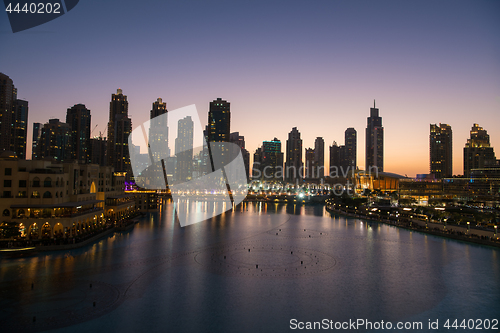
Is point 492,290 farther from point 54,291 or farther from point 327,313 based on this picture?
point 54,291

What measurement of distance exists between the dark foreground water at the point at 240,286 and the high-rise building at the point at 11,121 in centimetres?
11422

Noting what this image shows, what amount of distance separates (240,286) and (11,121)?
139m

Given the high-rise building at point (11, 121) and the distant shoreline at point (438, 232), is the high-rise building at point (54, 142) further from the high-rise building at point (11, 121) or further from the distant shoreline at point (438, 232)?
the distant shoreline at point (438, 232)

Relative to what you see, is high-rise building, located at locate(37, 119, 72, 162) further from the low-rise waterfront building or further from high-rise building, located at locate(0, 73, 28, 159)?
the low-rise waterfront building

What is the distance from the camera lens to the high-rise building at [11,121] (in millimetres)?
117956

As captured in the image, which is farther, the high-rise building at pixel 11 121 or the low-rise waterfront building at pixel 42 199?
the high-rise building at pixel 11 121

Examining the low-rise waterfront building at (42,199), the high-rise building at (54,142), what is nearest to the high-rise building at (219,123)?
the high-rise building at (54,142)

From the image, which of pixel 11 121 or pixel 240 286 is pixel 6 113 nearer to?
pixel 11 121

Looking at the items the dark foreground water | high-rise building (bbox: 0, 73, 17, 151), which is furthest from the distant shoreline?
high-rise building (bbox: 0, 73, 17, 151)

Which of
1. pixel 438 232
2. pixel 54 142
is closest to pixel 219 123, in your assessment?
pixel 54 142

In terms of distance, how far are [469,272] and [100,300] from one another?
78.7 feet

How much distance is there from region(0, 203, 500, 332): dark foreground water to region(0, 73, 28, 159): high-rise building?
11422 centimetres

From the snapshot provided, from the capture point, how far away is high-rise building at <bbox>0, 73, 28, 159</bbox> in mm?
117956

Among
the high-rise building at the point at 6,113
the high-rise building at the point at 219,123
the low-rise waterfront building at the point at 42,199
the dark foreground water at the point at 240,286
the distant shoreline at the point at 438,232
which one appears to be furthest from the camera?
the high-rise building at the point at 219,123
